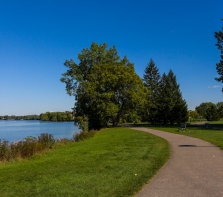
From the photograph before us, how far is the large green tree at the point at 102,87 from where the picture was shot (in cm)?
4159

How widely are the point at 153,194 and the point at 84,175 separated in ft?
8.71

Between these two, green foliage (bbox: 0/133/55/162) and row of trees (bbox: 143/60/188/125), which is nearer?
green foliage (bbox: 0/133/55/162)

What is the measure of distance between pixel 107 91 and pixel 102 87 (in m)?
1.22

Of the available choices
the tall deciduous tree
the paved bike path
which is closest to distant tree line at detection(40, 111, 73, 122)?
the tall deciduous tree

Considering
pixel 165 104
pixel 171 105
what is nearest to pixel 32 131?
pixel 165 104

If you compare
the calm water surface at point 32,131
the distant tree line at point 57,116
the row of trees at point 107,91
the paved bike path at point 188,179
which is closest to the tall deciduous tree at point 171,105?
the row of trees at point 107,91

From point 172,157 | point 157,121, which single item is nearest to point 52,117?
point 157,121

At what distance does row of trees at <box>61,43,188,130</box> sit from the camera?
137ft

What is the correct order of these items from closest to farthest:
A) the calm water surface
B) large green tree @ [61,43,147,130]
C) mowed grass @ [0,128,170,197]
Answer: mowed grass @ [0,128,170,197] < the calm water surface < large green tree @ [61,43,147,130]

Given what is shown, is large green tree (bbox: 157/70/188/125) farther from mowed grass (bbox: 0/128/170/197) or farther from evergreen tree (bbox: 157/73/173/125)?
mowed grass (bbox: 0/128/170/197)

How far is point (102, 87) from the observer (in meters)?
42.6

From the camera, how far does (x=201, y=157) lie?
10469 millimetres

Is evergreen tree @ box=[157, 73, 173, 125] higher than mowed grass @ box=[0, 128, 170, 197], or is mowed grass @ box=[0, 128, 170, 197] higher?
evergreen tree @ box=[157, 73, 173, 125]

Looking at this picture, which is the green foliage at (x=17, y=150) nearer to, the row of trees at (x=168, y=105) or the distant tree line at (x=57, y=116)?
the row of trees at (x=168, y=105)
